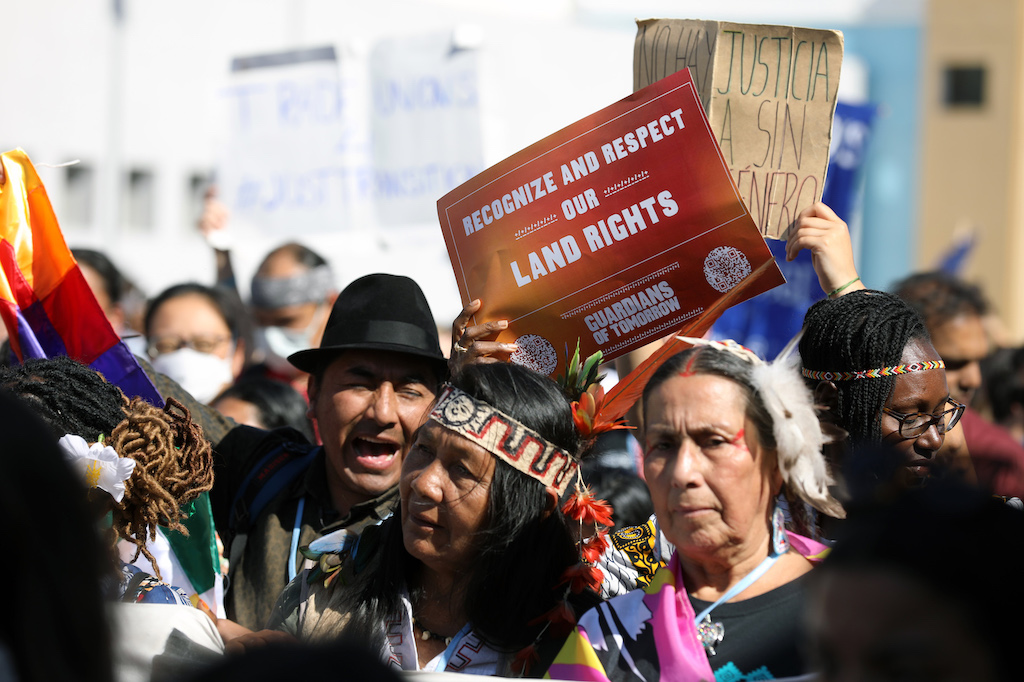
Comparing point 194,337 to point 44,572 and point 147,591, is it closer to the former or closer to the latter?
point 147,591

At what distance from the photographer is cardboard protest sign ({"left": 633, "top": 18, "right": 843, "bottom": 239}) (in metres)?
3.03

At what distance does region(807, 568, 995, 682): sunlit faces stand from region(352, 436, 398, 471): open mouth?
80.4 inches

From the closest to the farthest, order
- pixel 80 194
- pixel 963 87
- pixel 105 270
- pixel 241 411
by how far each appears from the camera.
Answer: pixel 241 411
pixel 105 270
pixel 80 194
pixel 963 87

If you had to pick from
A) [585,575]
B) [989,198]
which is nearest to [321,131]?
[585,575]

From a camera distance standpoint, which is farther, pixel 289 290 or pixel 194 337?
pixel 289 290

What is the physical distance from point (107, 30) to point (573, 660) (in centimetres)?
1529

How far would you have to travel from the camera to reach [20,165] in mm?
3049

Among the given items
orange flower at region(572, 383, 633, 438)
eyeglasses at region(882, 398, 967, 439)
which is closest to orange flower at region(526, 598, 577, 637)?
orange flower at region(572, 383, 633, 438)

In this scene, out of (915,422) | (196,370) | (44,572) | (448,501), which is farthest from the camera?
(196,370)

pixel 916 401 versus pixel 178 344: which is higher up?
pixel 916 401

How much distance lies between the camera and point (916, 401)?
2.68 meters

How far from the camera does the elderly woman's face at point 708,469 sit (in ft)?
7.30

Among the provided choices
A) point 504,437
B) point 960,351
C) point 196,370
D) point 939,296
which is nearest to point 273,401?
point 196,370

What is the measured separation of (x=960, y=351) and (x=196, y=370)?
11.3 ft
